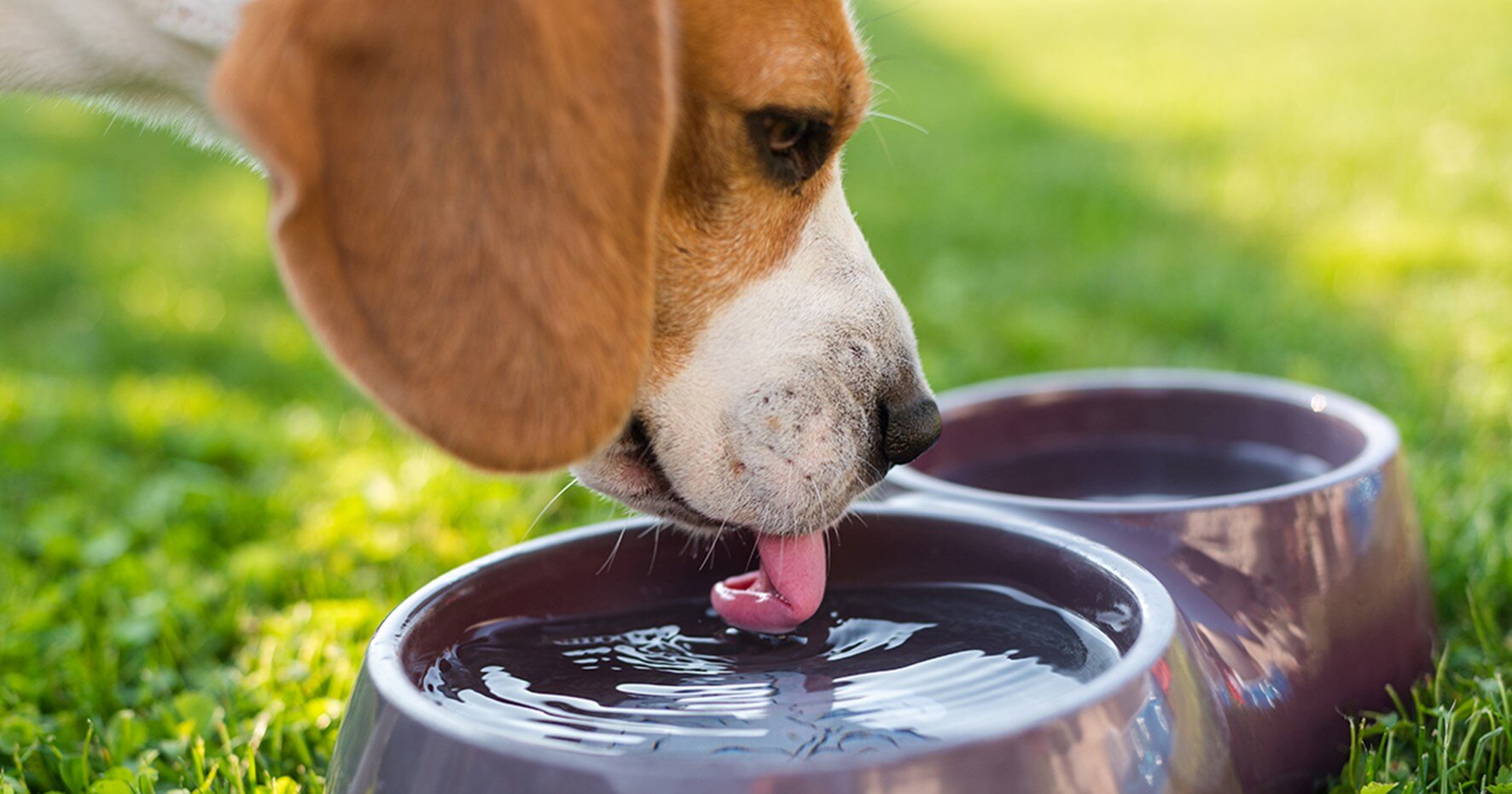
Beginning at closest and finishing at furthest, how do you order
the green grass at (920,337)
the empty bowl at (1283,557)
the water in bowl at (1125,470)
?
the empty bowl at (1283,557) < the green grass at (920,337) < the water in bowl at (1125,470)

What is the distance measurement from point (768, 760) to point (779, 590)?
56 cm

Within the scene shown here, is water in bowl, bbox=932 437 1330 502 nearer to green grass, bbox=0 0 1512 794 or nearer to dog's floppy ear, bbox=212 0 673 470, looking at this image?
green grass, bbox=0 0 1512 794

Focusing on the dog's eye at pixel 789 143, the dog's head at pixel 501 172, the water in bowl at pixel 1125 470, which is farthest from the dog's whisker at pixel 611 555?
the water in bowl at pixel 1125 470

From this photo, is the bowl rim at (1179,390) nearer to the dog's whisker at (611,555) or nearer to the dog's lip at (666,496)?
the dog's lip at (666,496)

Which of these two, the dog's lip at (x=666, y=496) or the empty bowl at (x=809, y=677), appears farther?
the dog's lip at (x=666, y=496)

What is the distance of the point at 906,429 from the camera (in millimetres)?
1894

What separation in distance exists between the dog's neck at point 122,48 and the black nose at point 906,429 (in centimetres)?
89

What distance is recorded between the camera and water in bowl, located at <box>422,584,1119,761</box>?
1.42 metres

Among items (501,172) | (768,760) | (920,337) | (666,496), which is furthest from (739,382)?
(920,337)

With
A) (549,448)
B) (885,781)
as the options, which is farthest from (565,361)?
(885,781)

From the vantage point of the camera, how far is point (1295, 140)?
20.6 feet

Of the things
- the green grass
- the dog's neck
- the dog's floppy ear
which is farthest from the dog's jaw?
the dog's neck

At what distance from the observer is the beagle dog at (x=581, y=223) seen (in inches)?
59.1

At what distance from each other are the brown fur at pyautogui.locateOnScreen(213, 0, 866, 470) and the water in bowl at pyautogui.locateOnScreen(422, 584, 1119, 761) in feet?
0.82
